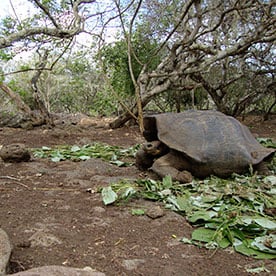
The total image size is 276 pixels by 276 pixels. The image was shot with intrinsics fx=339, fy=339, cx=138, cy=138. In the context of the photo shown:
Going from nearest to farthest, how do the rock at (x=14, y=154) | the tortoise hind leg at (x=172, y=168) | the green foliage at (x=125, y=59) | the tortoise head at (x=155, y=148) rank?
1. the tortoise hind leg at (x=172, y=168)
2. the tortoise head at (x=155, y=148)
3. the rock at (x=14, y=154)
4. the green foliage at (x=125, y=59)

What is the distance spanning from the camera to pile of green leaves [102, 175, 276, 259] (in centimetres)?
194

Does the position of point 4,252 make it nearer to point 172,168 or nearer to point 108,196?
point 108,196

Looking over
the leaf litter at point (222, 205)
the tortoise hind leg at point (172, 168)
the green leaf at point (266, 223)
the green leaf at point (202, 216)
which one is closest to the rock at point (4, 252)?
the leaf litter at point (222, 205)

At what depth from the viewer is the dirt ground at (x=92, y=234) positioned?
5.57ft

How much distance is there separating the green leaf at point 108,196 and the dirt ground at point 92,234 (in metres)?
0.05

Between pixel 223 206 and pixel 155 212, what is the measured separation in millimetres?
496

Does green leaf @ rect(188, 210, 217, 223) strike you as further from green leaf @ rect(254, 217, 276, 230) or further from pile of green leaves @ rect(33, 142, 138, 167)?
pile of green leaves @ rect(33, 142, 138, 167)

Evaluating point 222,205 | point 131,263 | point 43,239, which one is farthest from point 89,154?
point 131,263

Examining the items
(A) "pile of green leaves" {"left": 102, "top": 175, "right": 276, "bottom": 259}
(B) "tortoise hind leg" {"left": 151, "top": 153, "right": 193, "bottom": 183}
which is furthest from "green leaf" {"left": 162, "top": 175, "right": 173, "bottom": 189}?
(B) "tortoise hind leg" {"left": 151, "top": 153, "right": 193, "bottom": 183}

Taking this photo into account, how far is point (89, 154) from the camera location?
15.8 feet

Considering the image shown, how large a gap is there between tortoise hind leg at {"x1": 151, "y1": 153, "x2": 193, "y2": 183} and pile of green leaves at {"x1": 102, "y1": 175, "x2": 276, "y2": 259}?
0.09m

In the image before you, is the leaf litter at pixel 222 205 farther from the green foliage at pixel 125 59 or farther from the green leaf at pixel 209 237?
the green foliage at pixel 125 59

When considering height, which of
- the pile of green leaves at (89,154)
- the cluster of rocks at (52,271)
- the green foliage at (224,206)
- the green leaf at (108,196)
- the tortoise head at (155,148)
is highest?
the cluster of rocks at (52,271)

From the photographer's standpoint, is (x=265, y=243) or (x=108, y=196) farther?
(x=108, y=196)
